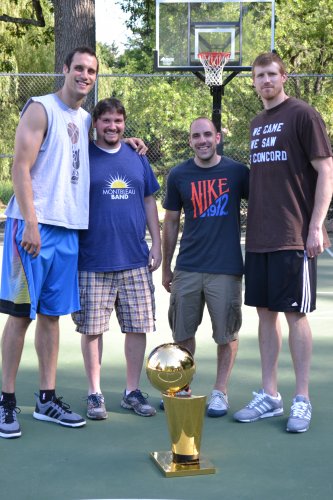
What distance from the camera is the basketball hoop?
14445mm

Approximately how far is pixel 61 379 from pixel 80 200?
1492 millimetres

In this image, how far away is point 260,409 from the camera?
15.6 feet

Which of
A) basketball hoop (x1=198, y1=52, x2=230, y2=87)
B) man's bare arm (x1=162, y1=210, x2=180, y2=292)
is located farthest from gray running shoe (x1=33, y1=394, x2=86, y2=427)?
basketball hoop (x1=198, y1=52, x2=230, y2=87)

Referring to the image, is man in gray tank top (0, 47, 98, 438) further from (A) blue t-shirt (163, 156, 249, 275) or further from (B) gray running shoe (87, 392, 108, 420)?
(A) blue t-shirt (163, 156, 249, 275)

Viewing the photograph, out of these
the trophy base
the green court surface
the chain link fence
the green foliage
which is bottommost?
the green court surface

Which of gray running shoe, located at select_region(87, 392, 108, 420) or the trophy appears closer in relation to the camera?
the trophy

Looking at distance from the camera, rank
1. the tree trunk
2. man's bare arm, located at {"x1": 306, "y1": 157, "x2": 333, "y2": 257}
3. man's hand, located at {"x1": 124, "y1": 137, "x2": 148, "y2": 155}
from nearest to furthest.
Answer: man's bare arm, located at {"x1": 306, "y1": 157, "x2": 333, "y2": 257}, man's hand, located at {"x1": 124, "y1": 137, "x2": 148, "y2": 155}, the tree trunk

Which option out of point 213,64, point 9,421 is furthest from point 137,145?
point 213,64

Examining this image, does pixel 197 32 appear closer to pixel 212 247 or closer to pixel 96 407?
pixel 212 247

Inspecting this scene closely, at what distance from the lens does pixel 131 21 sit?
24.3m

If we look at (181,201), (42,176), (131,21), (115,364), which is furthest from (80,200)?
(131,21)

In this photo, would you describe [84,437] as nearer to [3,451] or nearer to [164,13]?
[3,451]

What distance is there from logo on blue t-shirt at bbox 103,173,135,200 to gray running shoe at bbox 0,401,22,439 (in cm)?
126

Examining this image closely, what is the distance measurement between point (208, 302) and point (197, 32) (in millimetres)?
10496
